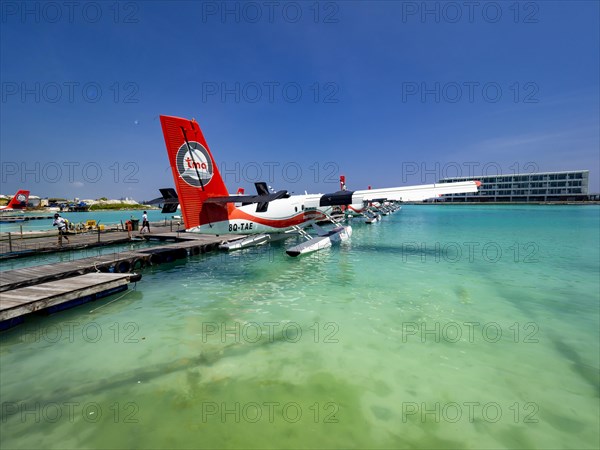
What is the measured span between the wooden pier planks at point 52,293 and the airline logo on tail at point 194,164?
4.45 meters

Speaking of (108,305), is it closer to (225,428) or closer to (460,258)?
(225,428)

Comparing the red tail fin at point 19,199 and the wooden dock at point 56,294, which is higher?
the red tail fin at point 19,199

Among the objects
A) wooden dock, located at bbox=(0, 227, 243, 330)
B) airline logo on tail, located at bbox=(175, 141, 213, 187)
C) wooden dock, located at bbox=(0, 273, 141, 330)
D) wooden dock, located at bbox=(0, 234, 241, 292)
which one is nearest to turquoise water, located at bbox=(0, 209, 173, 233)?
wooden dock, located at bbox=(0, 234, 241, 292)

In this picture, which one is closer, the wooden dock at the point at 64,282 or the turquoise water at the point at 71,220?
the wooden dock at the point at 64,282

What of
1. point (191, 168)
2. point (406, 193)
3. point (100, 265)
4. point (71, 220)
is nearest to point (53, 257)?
point (100, 265)

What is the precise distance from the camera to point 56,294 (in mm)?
7414

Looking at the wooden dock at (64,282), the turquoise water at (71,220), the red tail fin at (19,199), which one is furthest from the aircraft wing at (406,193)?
the red tail fin at (19,199)

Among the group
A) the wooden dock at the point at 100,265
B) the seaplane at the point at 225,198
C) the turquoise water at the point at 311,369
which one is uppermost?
the seaplane at the point at 225,198

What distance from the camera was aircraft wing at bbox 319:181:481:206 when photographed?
14198 millimetres

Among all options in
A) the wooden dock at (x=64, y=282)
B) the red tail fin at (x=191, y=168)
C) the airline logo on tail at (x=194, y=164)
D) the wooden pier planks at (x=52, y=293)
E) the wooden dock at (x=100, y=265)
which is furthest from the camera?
the airline logo on tail at (x=194, y=164)

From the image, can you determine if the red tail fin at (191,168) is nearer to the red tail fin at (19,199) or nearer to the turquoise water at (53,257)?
the turquoise water at (53,257)

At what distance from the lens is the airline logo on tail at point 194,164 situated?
1080 centimetres

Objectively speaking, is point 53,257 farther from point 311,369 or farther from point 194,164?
point 311,369

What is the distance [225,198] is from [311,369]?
843 centimetres
